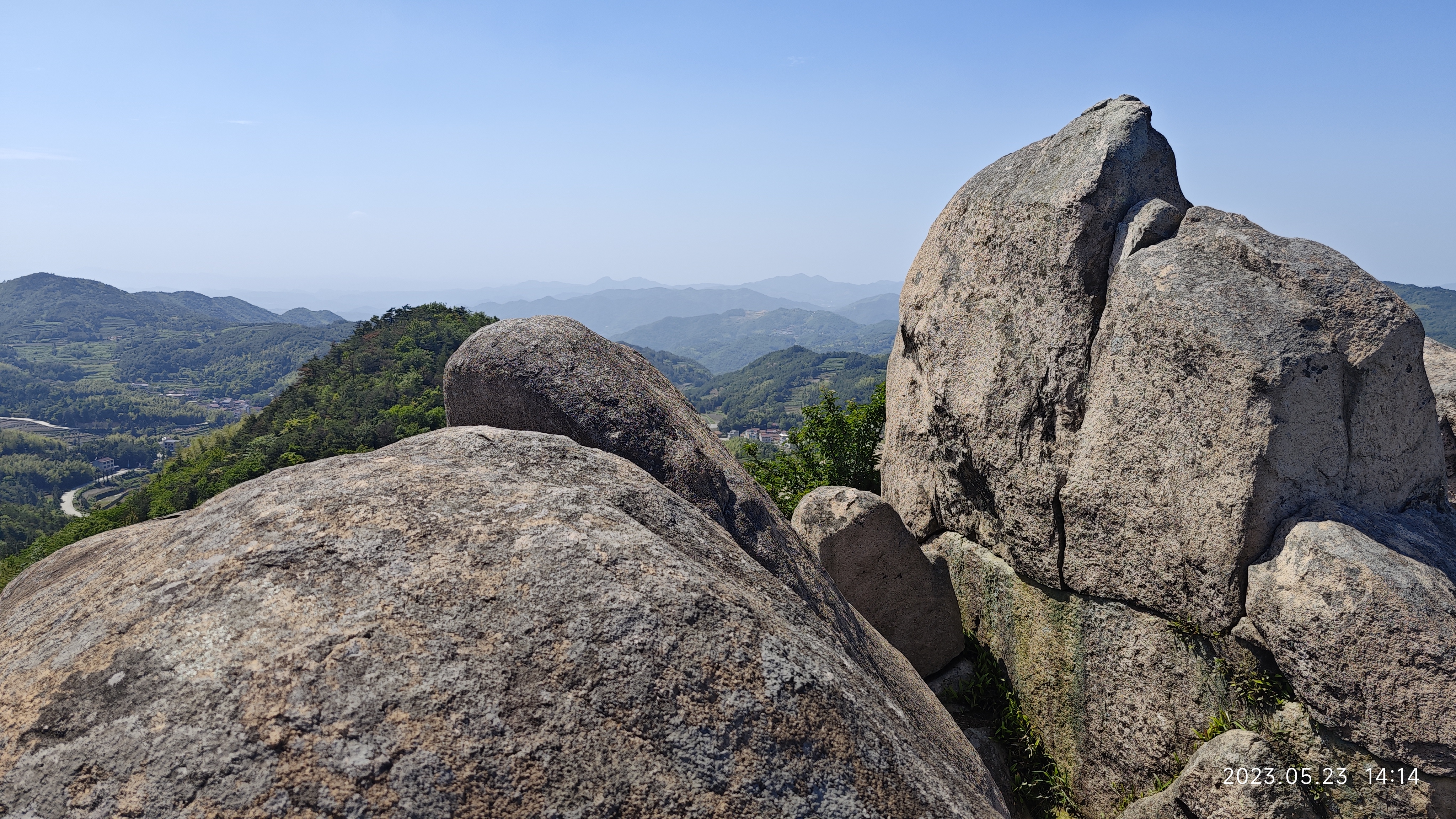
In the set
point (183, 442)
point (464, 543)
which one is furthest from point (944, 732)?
point (183, 442)

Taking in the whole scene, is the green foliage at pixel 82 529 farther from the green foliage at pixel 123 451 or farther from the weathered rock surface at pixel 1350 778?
the green foliage at pixel 123 451

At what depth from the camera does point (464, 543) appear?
5043mm

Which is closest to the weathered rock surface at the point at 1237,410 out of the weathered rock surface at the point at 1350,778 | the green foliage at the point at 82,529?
the weathered rock surface at the point at 1350,778

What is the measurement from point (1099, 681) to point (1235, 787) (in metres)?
2.02

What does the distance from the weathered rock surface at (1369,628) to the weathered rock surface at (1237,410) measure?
1.22 ft

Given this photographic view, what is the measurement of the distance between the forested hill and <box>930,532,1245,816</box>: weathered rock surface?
37132 mm

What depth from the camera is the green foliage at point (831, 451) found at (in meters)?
17.5

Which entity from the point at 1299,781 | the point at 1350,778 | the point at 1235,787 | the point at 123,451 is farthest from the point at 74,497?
the point at 1350,778

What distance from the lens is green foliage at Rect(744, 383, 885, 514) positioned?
17500 mm

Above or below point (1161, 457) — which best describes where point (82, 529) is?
below

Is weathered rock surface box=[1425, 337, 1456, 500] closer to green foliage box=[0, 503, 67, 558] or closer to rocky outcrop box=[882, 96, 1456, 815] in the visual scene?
rocky outcrop box=[882, 96, 1456, 815]

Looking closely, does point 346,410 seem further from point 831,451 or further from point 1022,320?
point 1022,320

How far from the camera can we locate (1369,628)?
7359 mm

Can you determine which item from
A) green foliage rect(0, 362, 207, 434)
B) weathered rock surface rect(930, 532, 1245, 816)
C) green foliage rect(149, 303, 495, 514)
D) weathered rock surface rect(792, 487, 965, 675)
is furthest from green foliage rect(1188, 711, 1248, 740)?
green foliage rect(0, 362, 207, 434)
